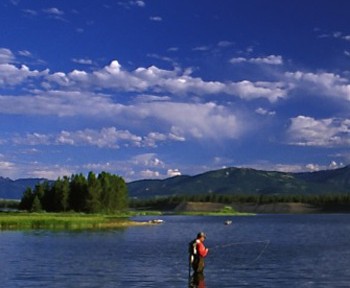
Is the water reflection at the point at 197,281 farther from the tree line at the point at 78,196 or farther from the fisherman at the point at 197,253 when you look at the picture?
the tree line at the point at 78,196

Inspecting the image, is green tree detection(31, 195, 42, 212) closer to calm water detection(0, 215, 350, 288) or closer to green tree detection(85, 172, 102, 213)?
green tree detection(85, 172, 102, 213)

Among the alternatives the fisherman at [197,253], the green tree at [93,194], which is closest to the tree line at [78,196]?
the green tree at [93,194]

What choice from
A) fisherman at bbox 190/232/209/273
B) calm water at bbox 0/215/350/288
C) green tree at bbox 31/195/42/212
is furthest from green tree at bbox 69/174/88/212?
fisherman at bbox 190/232/209/273

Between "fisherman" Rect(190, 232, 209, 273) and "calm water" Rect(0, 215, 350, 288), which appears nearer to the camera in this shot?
"calm water" Rect(0, 215, 350, 288)

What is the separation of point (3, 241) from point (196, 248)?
149 feet

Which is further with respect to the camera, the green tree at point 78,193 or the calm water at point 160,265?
the green tree at point 78,193

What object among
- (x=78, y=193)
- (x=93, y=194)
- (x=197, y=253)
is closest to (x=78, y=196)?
(x=78, y=193)

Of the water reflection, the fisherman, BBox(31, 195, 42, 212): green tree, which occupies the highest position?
BBox(31, 195, 42, 212): green tree

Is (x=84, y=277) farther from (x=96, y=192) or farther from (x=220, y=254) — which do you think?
(x=96, y=192)

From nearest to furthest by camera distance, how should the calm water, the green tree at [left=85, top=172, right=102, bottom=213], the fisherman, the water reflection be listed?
1. the water reflection
2. the calm water
3. the fisherman
4. the green tree at [left=85, top=172, right=102, bottom=213]

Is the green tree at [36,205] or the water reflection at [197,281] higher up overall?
the green tree at [36,205]

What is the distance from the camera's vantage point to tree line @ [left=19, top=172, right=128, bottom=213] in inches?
7387

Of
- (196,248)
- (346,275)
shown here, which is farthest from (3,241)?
(346,275)

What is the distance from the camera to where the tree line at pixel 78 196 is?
187625mm
